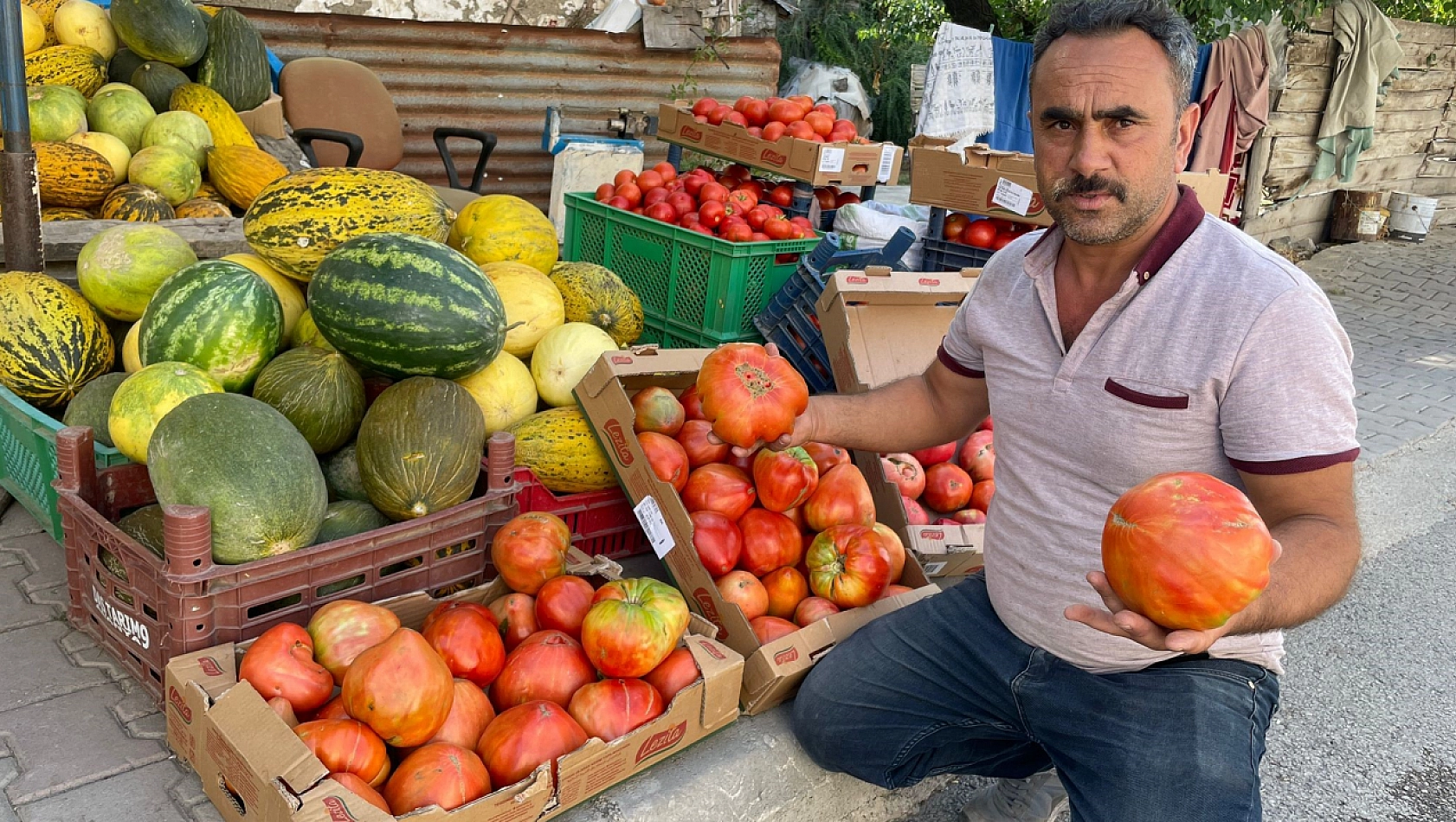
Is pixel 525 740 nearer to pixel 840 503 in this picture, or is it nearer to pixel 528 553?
pixel 528 553

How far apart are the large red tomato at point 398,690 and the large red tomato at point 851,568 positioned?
126 cm

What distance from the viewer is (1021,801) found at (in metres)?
2.99

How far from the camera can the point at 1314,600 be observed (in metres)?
1.86

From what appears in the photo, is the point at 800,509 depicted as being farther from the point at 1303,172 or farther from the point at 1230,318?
the point at 1303,172

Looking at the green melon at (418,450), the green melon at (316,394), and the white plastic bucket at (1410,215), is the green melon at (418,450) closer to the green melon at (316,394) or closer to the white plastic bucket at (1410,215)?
the green melon at (316,394)

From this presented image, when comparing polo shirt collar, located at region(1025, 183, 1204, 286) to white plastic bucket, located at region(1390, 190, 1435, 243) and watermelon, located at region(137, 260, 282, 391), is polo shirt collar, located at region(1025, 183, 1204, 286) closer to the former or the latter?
watermelon, located at region(137, 260, 282, 391)

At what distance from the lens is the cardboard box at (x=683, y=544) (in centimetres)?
291

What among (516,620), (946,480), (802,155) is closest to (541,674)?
(516,620)

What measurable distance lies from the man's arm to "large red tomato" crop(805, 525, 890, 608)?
1192 mm

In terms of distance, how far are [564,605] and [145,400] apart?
4.11 feet

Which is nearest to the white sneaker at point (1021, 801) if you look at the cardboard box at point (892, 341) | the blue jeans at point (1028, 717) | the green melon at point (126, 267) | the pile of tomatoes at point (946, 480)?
the blue jeans at point (1028, 717)

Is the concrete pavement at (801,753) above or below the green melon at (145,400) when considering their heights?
below

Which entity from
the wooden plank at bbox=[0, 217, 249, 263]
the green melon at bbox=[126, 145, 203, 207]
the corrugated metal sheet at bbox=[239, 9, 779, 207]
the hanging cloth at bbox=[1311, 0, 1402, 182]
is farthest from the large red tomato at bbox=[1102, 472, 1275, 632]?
the hanging cloth at bbox=[1311, 0, 1402, 182]

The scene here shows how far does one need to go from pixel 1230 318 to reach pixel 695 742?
1713 mm
